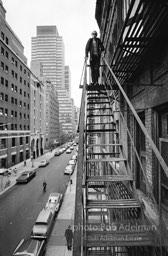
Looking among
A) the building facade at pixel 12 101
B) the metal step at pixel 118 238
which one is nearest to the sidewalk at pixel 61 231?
the metal step at pixel 118 238

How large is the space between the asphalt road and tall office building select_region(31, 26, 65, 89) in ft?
406

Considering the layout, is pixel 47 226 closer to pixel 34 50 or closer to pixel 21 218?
pixel 21 218

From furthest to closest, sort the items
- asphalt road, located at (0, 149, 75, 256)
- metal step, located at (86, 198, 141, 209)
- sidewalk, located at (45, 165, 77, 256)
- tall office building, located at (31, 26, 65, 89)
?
tall office building, located at (31, 26, 65, 89)
asphalt road, located at (0, 149, 75, 256)
sidewalk, located at (45, 165, 77, 256)
metal step, located at (86, 198, 141, 209)

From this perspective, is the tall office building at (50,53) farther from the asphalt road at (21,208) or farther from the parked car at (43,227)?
the parked car at (43,227)

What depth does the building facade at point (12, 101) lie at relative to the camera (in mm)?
29422

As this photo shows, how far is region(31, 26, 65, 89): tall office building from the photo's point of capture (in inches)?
5502

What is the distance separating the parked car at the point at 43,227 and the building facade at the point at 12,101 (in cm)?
1946

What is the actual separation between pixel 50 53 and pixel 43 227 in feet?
490

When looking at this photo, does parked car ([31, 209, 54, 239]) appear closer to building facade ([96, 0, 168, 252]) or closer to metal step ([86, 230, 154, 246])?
building facade ([96, 0, 168, 252])

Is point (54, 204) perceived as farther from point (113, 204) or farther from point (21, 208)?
point (113, 204)

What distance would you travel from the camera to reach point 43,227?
37.3 ft

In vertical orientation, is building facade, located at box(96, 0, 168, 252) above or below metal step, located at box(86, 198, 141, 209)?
above

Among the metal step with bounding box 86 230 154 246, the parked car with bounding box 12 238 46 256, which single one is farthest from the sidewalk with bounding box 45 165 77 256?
the metal step with bounding box 86 230 154 246

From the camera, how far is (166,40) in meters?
3.28
